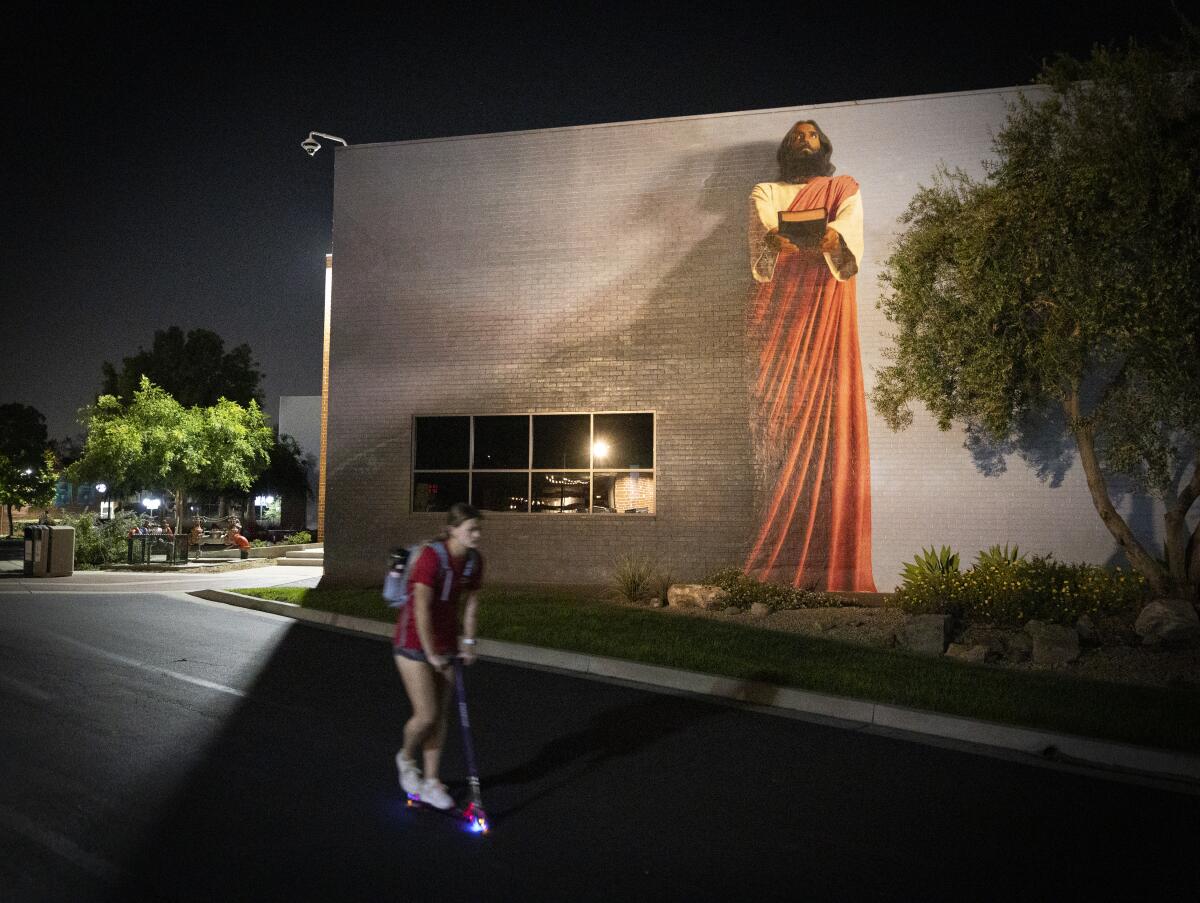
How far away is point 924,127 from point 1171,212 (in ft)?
20.5

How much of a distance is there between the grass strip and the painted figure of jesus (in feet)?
11.9

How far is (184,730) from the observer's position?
7176 millimetres

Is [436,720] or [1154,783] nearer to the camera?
[436,720]

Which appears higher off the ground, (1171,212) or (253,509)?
(1171,212)

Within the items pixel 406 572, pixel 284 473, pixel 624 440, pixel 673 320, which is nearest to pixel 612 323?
pixel 673 320

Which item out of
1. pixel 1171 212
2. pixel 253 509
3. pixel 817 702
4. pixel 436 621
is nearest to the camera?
pixel 436 621

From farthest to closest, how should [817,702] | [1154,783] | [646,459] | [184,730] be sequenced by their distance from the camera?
[646,459] → [817,702] → [184,730] → [1154,783]

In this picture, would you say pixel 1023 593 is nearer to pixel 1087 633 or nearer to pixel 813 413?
pixel 1087 633

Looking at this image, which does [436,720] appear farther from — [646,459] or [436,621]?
[646,459]

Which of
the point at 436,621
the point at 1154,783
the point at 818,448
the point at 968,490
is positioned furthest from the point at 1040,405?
the point at 436,621

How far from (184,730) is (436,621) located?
3.22 metres

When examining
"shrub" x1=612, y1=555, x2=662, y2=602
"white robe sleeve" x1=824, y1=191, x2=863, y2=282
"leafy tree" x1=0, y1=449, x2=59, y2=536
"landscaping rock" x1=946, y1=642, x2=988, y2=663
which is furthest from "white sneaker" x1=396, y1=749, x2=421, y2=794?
"leafy tree" x1=0, y1=449, x2=59, y2=536

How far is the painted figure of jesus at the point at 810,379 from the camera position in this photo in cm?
1636

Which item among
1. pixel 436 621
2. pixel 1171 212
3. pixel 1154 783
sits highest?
pixel 1171 212
